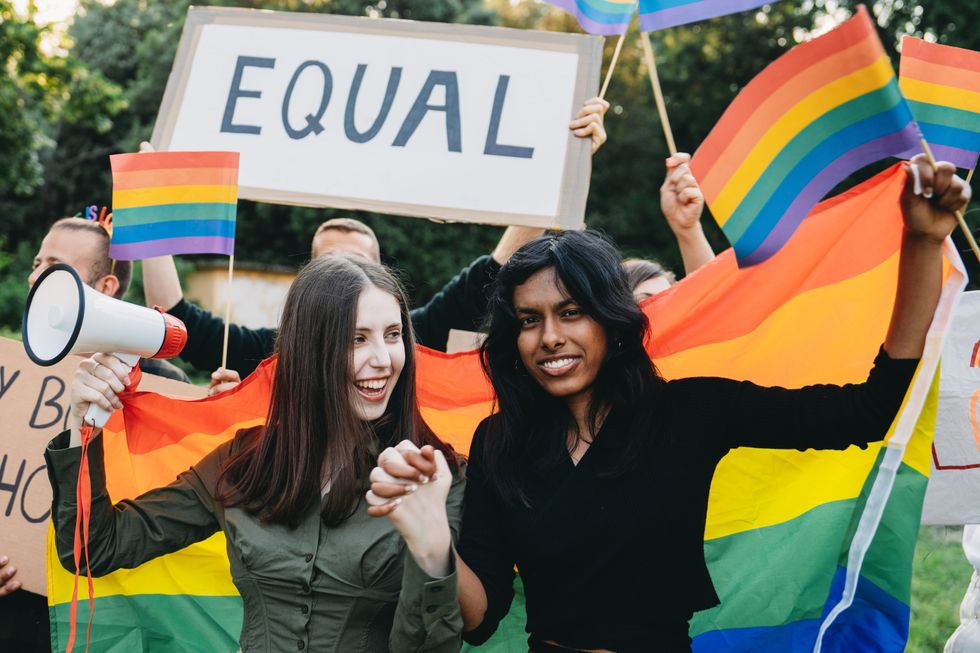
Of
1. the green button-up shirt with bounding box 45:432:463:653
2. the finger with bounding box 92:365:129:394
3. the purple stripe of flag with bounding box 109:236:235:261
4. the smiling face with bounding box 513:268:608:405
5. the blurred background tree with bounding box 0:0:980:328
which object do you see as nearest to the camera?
the green button-up shirt with bounding box 45:432:463:653

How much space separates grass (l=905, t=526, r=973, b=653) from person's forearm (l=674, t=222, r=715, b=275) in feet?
7.33

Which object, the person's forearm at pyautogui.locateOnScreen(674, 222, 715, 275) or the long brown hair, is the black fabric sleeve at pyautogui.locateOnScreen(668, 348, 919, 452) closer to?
the long brown hair

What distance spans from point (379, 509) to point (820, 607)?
1353 millimetres

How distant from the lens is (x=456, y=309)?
380 centimetres

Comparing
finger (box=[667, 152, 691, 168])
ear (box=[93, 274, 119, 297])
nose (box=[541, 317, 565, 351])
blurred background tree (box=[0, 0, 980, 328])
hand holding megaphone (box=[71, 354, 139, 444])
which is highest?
blurred background tree (box=[0, 0, 980, 328])

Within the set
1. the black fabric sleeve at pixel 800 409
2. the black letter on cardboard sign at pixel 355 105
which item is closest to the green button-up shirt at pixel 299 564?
the black fabric sleeve at pixel 800 409

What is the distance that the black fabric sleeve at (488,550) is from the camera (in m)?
2.09

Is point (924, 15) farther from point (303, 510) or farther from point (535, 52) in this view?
point (303, 510)

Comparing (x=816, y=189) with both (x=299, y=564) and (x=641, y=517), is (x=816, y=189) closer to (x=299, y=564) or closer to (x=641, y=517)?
(x=641, y=517)

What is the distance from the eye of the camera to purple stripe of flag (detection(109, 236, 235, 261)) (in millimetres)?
3100

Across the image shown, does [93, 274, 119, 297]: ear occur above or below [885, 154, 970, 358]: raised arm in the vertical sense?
above

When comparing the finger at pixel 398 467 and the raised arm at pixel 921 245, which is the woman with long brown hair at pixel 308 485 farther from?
the raised arm at pixel 921 245

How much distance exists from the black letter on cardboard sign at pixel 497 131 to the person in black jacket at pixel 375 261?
0.20 m

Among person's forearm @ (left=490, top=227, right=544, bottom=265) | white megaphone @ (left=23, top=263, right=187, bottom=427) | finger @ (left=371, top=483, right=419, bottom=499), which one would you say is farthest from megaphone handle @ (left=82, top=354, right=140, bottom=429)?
person's forearm @ (left=490, top=227, right=544, bottom=265)
